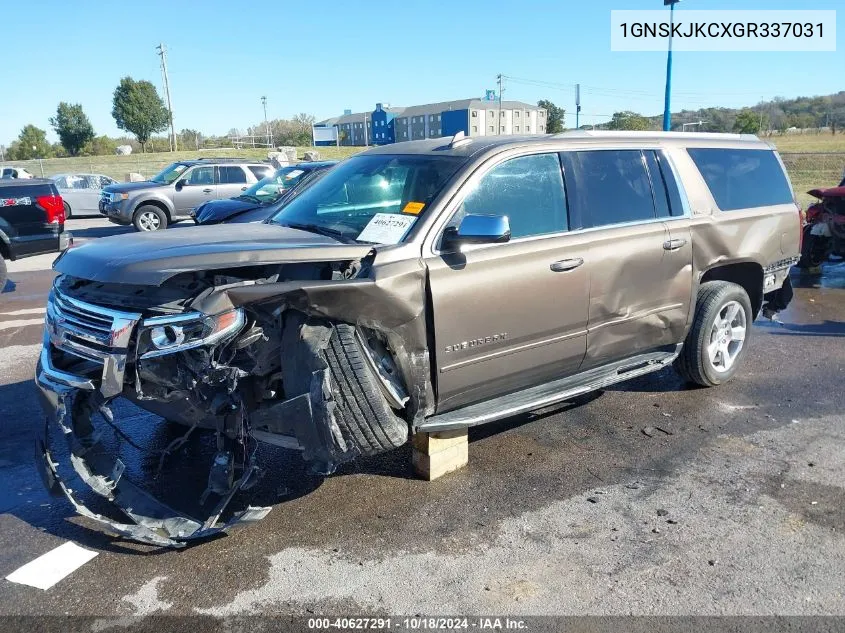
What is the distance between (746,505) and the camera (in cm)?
376

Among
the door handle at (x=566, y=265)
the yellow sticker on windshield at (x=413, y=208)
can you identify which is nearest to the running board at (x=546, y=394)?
the door handle at (x=566, y=265)

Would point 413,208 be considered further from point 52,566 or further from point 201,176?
point 201,176

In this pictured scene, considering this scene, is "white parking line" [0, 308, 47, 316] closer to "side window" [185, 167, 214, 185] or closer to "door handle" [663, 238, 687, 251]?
"door handle" [663, 238, 687, 251]

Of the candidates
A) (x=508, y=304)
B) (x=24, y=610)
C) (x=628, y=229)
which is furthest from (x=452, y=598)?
(x=628, y=229)

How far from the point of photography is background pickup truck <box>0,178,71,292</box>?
9.49 m

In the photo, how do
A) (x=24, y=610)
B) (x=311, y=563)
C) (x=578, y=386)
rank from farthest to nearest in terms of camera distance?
(x=578, y=386) < (x=311, y=563) < (x=24, y=610)

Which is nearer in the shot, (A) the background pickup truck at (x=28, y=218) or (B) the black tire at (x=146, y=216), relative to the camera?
(A) the background pickup truck at (x=28, y=218)

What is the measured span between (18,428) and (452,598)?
364cm

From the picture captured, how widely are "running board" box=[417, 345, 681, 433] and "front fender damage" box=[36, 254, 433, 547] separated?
363 millimetres

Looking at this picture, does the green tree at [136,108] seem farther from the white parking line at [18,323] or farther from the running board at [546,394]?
the running board at [546,394]

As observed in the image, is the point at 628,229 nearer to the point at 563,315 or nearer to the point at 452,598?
the point at 563,315

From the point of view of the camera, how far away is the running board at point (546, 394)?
378cm

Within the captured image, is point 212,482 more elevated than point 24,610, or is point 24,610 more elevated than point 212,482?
point 212,482

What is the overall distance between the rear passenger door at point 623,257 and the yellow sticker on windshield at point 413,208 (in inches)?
42.4
